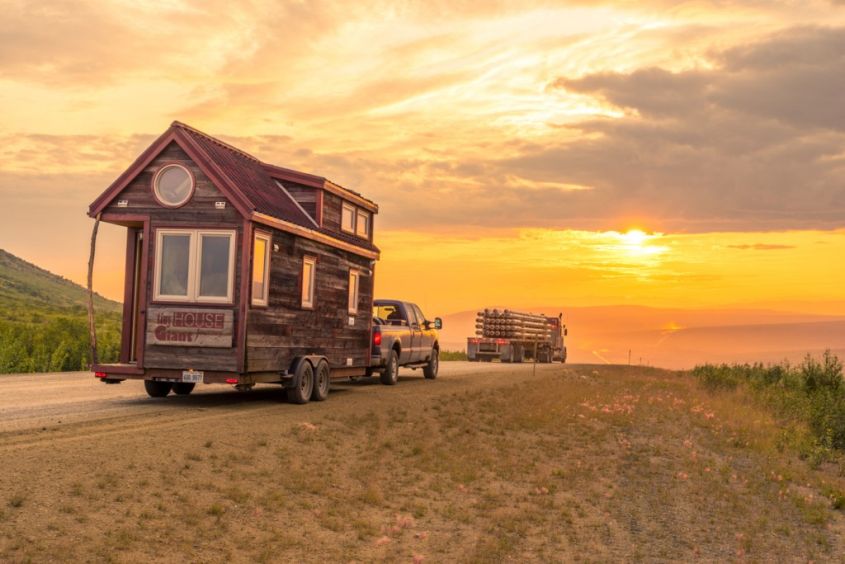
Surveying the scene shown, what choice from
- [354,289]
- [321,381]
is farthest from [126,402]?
[354,289]

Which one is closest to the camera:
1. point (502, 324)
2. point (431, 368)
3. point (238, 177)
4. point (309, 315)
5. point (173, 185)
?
point (173, 185)

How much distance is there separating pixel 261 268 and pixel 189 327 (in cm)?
184

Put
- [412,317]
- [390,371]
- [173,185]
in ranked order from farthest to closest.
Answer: [412,317] < [390,371] < [173,185]

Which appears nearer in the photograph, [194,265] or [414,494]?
[414,494]

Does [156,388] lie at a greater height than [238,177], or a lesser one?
lesser

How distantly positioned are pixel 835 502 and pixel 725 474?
6.07ft

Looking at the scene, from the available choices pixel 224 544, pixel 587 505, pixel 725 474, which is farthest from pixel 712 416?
pixel 224 544

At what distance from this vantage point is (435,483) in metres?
13.1

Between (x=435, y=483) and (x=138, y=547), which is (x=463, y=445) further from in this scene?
(x=138, y=547)

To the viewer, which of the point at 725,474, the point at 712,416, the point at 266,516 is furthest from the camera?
the point at 712,416

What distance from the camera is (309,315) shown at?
64.2 feet

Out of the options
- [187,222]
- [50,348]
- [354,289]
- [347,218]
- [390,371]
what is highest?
[347,218]

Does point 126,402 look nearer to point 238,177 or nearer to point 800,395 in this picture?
point 238,177

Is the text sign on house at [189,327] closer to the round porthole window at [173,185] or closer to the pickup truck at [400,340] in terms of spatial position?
the round porthole window at [173,185]
